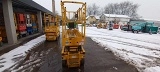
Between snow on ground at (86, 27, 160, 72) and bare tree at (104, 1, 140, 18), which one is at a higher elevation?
bare tree at (104, 1, 140, 18)

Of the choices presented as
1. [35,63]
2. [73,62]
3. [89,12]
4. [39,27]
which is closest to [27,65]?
[35,63]

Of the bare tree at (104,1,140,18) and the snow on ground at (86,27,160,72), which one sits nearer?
the snow on ground at (86,27,160,72)

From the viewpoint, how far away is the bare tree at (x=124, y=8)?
269ft

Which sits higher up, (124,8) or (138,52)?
(124,8)

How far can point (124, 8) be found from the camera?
A: 278 ft

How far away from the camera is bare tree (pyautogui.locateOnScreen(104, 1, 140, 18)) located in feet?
269

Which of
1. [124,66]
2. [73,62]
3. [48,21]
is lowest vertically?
[124,66]

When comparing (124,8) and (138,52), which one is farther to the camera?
(124,8)

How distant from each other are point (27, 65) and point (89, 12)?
3691 inches

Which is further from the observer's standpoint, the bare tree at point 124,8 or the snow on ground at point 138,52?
the bare tree at point 124,8

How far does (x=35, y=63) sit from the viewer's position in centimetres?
662

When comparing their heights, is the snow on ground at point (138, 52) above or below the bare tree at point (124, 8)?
below

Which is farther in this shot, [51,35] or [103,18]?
[103,18]

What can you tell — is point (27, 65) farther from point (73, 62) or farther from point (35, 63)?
point (73, 62)
